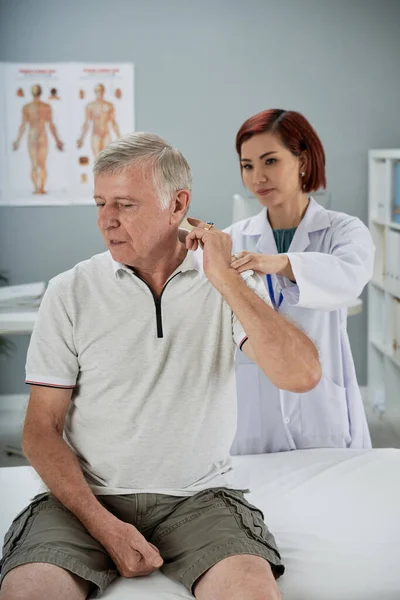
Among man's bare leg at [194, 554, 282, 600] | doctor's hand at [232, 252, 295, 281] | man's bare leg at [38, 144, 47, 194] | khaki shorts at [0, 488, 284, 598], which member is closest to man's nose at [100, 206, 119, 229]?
doctor's hand at [232, 252, 295, 281]

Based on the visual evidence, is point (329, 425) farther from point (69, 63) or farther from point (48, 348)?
point (69, 63)

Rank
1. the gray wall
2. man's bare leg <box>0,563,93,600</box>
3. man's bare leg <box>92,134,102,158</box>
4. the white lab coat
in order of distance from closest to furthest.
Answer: man's bare leg <box>0,563,93,600</box> < the white lab coat < the gray wall < man's bare leg <box>92,134,102,158</box>

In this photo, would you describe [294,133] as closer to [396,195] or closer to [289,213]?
[289,213]

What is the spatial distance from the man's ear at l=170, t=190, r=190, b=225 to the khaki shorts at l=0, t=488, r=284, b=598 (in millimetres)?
505

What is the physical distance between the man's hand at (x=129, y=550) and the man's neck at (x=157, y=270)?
43 centimetres

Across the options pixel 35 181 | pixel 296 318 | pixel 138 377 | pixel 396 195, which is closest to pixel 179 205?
pixel 138 377

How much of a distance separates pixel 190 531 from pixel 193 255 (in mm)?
506

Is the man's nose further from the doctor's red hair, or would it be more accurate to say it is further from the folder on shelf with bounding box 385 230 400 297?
the folder on shelf with bounding box 385 230 400 297

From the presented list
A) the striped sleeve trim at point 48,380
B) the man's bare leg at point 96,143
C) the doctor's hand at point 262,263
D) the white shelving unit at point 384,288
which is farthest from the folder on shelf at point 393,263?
the striped sleeve trim at point 48,380

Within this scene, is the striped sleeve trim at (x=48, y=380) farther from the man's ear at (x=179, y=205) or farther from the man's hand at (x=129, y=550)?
the man's ear at (x=179, y=205)

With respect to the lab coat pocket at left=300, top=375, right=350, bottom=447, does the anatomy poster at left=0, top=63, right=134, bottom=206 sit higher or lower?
higher

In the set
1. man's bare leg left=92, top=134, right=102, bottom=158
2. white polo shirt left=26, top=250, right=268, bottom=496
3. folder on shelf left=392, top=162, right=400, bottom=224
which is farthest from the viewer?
man's bare leg left=92, top=134, right=102, bottom=158

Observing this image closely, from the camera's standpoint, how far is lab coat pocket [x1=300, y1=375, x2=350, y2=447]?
2.01m

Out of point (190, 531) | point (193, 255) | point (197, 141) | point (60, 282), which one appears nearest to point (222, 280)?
point (193, 255)
